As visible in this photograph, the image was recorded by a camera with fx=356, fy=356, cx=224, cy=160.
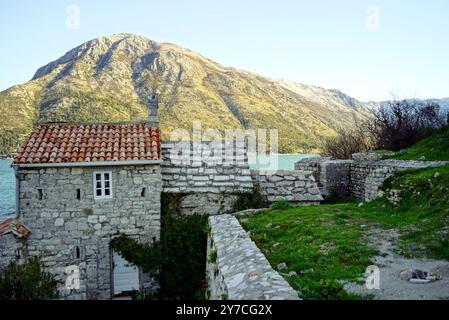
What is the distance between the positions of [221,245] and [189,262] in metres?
4.63

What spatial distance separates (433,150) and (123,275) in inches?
514

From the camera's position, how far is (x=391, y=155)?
16266 mm

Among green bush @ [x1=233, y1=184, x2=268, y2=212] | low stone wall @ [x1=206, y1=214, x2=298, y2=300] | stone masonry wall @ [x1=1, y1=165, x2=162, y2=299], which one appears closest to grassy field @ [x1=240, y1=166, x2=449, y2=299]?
low stone wall @ [x1=206, y1=214, x2=298, y2=300]

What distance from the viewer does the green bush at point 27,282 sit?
10430 mm

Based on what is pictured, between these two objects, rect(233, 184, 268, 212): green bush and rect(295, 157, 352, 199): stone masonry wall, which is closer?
rect(233, 184, 268, 212): green bush

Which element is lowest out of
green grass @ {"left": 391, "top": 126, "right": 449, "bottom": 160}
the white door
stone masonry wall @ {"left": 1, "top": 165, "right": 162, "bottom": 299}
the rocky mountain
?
the white door

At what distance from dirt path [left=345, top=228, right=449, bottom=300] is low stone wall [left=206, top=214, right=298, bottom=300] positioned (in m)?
1.15

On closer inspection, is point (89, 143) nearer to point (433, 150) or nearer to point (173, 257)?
point (173, 257)

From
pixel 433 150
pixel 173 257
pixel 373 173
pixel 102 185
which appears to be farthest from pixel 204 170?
pixel 433 150

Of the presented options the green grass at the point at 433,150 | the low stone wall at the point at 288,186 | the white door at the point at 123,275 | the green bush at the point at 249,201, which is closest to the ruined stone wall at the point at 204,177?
the green bush at the point at 249,201

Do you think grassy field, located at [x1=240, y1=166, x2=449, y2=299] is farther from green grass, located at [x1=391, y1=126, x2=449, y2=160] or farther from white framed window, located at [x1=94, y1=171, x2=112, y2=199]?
white framed window, located at [x1=94, y1=171, x2=112, y2=199]

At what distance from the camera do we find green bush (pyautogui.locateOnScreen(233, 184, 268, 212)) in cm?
1348

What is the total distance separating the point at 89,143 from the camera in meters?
13.4

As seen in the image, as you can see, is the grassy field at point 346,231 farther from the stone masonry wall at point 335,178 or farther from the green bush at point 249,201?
the stone masonry wall at point 335,178
